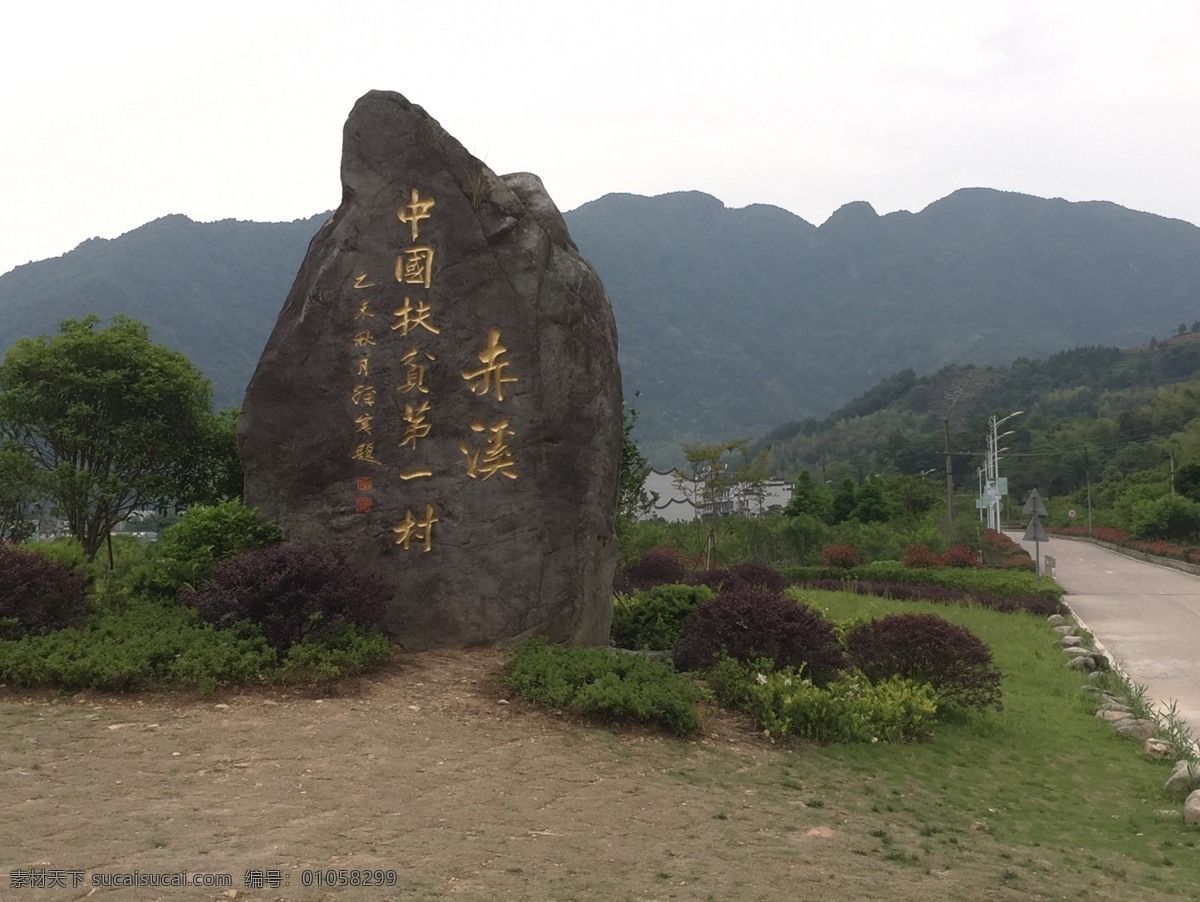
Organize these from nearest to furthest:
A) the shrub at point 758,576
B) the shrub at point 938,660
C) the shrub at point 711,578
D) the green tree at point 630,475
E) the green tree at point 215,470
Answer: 1. the shrub at point 938,660
2. the green tree at point 215,470
3. the shrub at point 711,578
4. the shrub at point 758,576
5. the green tree at point 630,475

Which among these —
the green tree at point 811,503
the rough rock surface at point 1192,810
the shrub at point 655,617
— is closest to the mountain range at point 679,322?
the green tree at point 811,503

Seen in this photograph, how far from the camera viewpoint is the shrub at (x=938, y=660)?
8.30 metres

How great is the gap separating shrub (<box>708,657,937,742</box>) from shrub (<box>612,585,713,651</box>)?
2933 mm

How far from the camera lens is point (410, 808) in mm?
4859

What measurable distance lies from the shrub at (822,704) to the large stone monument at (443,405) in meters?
1.55

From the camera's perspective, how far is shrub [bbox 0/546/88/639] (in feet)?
24.5

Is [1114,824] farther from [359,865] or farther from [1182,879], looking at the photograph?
[359,865]

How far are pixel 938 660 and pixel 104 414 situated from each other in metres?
8.90

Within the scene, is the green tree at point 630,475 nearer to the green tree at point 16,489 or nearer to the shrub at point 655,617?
the shrub at point 655,617

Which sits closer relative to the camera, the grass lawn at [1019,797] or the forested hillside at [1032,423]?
the grass lawn at [1019,797]

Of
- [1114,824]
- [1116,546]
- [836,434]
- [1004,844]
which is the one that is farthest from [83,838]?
[836,434]

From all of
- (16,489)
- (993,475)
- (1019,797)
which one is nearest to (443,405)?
(1019,797)

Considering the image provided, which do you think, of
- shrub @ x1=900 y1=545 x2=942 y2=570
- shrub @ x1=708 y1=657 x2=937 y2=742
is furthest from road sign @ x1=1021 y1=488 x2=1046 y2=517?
shrub @ x1=708 y1=657 x2=937 y2=742

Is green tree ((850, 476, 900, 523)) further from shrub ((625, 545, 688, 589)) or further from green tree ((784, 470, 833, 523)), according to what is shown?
shrub ((625, 545, 688, 589))
